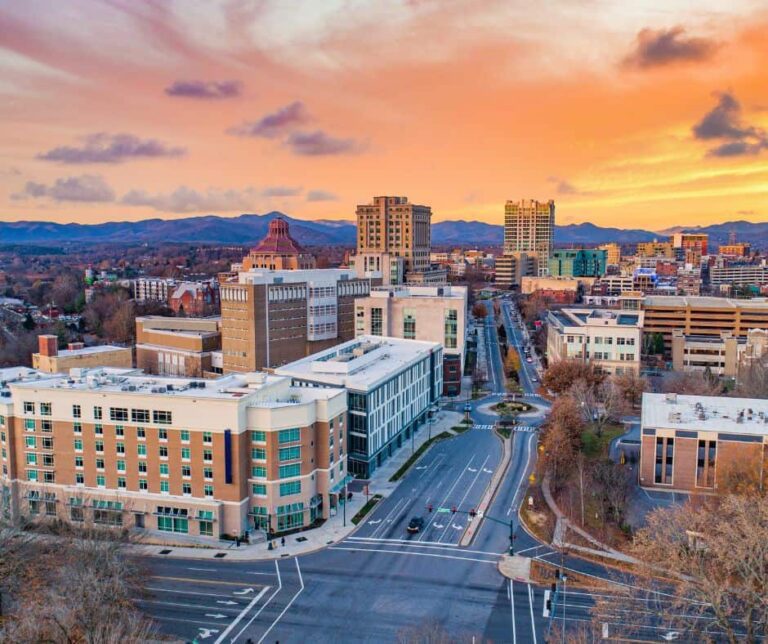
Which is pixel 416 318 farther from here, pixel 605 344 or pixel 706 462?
pixel 706 462

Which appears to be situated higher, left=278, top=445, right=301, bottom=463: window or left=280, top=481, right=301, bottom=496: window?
left=278, top=445, right=301, bottom=463: window

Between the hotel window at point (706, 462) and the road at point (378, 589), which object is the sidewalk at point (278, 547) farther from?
the hotel window at point (706, 462)

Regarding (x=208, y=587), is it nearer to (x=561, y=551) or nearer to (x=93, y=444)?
(x=93, y=444)

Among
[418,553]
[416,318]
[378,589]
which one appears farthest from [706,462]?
[416,318]

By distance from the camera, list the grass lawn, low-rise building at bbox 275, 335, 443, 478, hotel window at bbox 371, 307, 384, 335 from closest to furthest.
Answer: low-rise building at bbox 275, 335, 443, 478 < the grass lawn < hotel window at bbox 371, 307, 384, 335

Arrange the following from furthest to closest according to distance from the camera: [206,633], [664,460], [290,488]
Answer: [664,460] → [290,488] → [206,633]

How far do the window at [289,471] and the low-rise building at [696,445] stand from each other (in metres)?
29.9

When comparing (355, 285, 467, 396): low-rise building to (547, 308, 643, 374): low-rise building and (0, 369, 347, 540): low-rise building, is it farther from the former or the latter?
(0, 369, 347, 540): low-rise building

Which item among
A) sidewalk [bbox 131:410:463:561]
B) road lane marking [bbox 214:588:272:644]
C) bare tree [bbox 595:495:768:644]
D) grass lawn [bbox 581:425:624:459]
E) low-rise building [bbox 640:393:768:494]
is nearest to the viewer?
bare tree [bbox 595:495:768:644]

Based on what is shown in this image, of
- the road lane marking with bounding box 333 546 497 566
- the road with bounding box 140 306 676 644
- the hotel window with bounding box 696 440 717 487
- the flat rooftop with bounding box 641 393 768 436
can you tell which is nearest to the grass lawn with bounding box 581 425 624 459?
the flat rooftop with bounding box 641 393 768 436

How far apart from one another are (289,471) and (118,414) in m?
14.3

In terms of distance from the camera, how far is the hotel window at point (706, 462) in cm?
6138

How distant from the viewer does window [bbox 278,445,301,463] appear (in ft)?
183

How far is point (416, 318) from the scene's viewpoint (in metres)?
111
